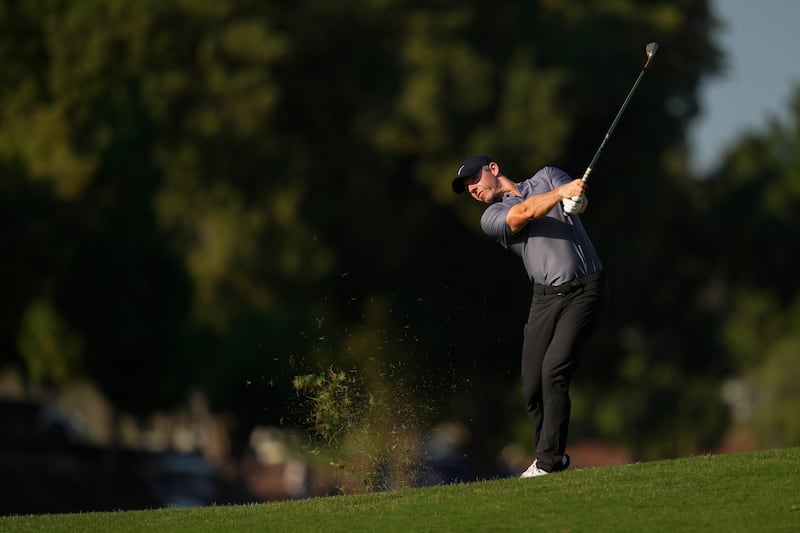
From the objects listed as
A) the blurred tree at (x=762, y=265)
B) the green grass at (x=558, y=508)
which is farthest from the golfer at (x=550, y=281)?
the blurred tree at (x=762, y=265)

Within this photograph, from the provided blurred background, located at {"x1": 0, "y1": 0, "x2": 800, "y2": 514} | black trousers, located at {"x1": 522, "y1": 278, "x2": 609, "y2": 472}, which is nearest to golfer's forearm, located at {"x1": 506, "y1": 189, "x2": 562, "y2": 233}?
black trousers, located at {"x1": 522, "y1": 278, "x2": 609, "y2": 472}

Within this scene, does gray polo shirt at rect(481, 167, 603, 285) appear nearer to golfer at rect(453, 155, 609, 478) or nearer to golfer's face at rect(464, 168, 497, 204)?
golfer at rect(453, 155, 609, 478)

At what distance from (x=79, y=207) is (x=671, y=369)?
27.1 m

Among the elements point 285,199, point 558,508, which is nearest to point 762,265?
point 285,199

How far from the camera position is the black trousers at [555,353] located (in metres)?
11.8

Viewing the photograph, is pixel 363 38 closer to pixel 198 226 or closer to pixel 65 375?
pixel 198 226

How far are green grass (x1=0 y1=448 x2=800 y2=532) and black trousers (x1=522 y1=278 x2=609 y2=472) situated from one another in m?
0.33

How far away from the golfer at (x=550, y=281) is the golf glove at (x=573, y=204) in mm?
228

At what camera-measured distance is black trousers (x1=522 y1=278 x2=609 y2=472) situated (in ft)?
38.9

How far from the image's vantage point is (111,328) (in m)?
38.0

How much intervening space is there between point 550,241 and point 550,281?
314mm

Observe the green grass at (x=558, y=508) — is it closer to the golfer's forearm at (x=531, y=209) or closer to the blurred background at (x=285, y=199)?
the golfer's forearm at (x=531, y=209)

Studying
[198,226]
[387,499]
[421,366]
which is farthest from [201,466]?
[387,499]

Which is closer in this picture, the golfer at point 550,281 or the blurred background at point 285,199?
the golfer at point 550,281
